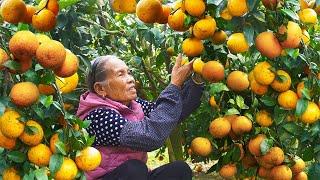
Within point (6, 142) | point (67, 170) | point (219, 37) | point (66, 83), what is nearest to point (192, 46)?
point (219, 37)

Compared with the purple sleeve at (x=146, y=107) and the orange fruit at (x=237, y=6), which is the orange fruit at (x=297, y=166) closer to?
the purple sleeve at (x=146, y=107)

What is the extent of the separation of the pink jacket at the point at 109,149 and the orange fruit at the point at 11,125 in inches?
31.8

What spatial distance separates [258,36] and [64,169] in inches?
34.4

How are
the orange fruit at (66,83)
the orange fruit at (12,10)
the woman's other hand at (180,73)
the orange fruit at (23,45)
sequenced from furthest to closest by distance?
the woman's other hand at (180,73) → the orange fruit at (66,83) → the orange fruit at (12,10) → the orange fruit at (23,45)

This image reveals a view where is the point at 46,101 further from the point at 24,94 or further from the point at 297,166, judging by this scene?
the point at 297,166

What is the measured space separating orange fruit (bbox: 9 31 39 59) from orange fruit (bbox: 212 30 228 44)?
2.61 ft

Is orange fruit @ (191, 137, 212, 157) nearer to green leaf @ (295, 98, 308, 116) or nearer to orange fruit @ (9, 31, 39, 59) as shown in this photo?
green leaf @ (295, 98, 308, 116)

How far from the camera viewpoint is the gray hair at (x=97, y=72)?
283 centimetres

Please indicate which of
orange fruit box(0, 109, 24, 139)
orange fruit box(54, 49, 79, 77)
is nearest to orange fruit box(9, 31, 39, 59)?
orange fruit box(54, 49, 79, 77)

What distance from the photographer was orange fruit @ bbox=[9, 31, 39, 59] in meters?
1.85

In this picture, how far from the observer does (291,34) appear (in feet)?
6.66

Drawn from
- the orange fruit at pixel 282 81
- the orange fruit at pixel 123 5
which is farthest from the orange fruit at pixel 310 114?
the orange fruit at pixel 123 5

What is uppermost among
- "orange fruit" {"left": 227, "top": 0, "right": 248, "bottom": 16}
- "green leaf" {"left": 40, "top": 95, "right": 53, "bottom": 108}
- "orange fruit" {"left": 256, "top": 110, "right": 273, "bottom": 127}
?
"orange fruit" {"left": 227, "top": 0, "right": 248, "bottom": 16}

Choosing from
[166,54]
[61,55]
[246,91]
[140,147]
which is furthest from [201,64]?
[166,54]
